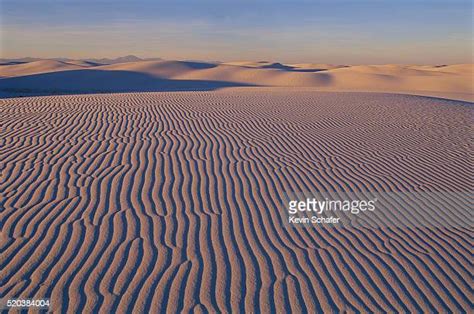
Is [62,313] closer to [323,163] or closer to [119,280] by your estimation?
[119,280]

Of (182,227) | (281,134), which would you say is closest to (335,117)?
(281,134)

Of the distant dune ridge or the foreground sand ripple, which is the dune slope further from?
the foreground sand ripple

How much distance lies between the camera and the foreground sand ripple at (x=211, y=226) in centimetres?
411

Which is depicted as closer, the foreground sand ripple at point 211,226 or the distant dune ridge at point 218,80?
the foreground sand ripple at point 211,226

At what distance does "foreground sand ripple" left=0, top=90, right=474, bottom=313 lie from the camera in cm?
411

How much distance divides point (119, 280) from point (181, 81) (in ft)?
145

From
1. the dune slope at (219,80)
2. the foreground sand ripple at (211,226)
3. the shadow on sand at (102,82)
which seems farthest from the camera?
the dune slope at (219,80)

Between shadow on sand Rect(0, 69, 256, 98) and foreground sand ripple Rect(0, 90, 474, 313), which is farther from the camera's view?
shadow on sand Rect(0, 69, 256, 98)

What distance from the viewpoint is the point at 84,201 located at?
234 inches

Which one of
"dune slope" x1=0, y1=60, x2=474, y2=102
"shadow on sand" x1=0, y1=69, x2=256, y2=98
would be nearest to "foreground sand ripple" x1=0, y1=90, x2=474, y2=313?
"dune slope" x1=0, y1=60, x2=474, y2=102

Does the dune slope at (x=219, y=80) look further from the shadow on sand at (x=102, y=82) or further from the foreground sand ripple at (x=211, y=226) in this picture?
the foreground sand ripple at (x=211, y=226)

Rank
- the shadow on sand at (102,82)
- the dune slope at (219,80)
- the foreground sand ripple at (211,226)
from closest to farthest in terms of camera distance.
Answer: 1. the foreground sand ripple at (211,226)
2. the shadow on sand at (102,82)
3. the dune slope at (219,80)

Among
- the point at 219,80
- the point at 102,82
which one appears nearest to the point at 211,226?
the point at 102,82

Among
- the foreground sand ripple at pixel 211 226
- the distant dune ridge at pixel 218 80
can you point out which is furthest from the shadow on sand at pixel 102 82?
the foreground sand ripple at pixel 211 226
